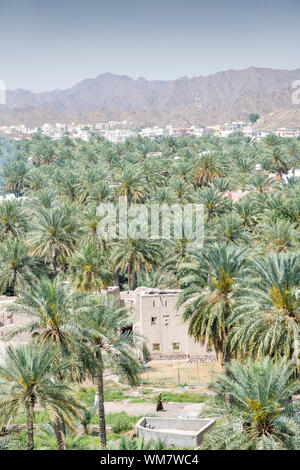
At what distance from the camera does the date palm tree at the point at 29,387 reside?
14086 millimetres

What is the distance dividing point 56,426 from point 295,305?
691cm

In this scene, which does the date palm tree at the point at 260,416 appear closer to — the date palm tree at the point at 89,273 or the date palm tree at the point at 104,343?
the date palm tree at the point at 104,343

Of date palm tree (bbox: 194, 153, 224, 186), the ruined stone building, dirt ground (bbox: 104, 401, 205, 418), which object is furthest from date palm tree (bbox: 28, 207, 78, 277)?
date palm tree (bbox: 194, 153, 224, 186)

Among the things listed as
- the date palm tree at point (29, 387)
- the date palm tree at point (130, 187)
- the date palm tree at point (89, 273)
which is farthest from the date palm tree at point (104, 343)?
the date palm tree at point (130, 187)

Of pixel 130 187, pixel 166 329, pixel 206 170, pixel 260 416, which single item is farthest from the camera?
pixel 206 170

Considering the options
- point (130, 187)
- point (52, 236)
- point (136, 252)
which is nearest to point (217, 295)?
point (136, 252)

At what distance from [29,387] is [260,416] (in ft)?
16.5

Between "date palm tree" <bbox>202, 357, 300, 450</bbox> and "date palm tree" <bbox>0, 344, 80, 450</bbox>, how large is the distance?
→ 3.42 metres

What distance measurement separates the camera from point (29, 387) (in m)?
14.3

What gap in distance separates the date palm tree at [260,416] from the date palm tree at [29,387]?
3424mm

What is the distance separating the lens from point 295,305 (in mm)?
17266

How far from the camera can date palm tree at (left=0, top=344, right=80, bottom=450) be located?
14086mm

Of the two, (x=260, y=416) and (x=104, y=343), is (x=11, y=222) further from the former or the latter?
(x=260, y=416)
